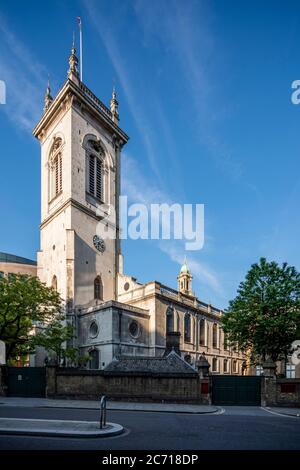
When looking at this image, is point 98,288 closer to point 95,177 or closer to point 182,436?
point 95,177

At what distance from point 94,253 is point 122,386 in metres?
24.1

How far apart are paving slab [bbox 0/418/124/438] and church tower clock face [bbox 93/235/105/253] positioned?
32907mm

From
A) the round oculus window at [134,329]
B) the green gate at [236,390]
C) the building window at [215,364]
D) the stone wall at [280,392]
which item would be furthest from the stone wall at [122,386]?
the building window at [215,364]

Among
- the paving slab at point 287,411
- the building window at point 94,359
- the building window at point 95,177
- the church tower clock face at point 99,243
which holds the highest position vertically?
the building window at point 95,177

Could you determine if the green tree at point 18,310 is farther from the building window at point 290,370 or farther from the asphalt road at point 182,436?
the building window at point 290,370

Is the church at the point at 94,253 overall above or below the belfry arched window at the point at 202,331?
above

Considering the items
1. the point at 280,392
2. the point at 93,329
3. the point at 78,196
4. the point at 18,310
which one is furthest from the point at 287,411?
the point at 78,196

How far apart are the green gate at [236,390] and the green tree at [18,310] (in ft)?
45.6

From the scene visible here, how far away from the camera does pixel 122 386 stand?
21891mm

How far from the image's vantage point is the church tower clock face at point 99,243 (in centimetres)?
4500

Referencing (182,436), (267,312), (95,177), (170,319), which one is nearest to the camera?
(182,436)

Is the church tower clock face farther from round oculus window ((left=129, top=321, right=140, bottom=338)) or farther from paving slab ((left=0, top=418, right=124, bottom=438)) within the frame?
paving slab ((left=0, top=418, right=124, bottom=438))

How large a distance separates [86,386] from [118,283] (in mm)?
25430
